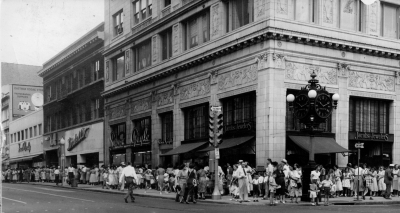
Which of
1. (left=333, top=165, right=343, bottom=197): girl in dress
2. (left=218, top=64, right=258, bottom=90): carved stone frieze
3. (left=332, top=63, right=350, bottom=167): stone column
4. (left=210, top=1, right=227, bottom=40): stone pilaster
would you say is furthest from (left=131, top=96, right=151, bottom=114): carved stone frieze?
Answer: (left=333, top=165, right=343, bottom=197): girl in dress

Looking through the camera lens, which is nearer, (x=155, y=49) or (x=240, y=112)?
(x=240, y=112)

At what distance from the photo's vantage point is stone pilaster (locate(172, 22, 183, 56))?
36812 mm

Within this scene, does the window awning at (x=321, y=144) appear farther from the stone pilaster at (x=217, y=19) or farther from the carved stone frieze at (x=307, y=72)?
the stone pilaster at (x=217, y=19)

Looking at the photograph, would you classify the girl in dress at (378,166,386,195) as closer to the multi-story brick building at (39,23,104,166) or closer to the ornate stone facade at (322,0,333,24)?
the ornate stone facade at (322,0,333,24)

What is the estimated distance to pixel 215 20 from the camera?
32625 millimetres

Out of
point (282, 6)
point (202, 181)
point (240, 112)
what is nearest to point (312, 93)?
point (202, 181)

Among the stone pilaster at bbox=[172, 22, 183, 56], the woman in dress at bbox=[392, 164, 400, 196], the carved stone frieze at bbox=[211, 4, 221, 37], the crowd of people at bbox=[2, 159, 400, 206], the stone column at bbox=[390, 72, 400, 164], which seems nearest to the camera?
the crowd of people at bbox=[2, 159, 400, 206]

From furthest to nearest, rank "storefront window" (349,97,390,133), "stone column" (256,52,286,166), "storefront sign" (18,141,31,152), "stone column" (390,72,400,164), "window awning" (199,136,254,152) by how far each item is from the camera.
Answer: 1. "storefront sign" (18,141,31,152)
2. "stone column" (390,72,400,164)
3. "storefront window" (349,97,390,133)
4. "window awning" (199,136,254,152)
5. "stone column" (256,52,286,166)

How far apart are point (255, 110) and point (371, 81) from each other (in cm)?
736

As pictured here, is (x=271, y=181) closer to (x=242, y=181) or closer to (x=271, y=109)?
(x=242, y=181)

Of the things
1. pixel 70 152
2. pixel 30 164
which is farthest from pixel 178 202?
pixel 30 164

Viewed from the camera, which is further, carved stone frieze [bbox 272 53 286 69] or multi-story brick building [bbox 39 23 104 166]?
multi-story brick building [bbox 39 23 104 166]

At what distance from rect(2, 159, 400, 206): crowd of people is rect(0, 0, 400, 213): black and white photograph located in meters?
0.07

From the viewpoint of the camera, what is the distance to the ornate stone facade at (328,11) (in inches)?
1164
